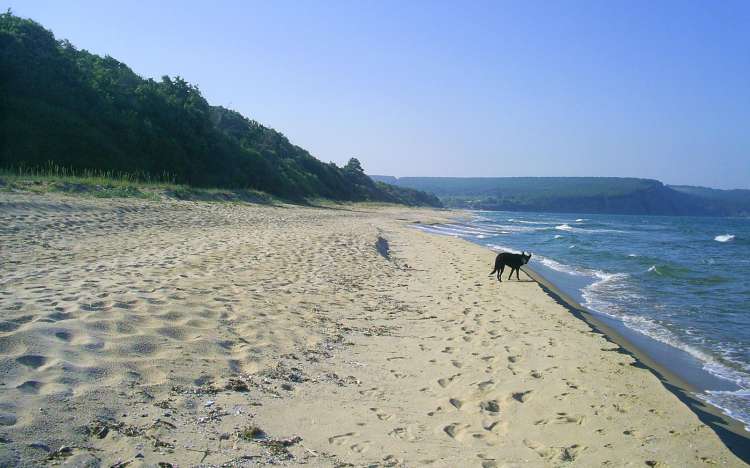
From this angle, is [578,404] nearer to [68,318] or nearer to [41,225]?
[68,318]

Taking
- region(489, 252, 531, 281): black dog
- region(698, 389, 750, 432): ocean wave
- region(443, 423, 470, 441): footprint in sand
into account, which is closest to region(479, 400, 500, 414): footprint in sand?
region(443, 423, 470, 441): footprint in sand

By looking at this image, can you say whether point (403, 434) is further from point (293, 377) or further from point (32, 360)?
point (32, 360)

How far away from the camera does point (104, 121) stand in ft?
99.3

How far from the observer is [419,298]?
8.71m

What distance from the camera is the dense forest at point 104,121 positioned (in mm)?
25062

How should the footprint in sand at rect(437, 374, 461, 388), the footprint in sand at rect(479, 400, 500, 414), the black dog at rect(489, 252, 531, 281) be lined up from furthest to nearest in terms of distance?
the black dog at rect(489, 252, 531, 281), the footprint in sand at rect(437, 374, 461, 388), the footprint in sand at rect(479, 400, 500, 414)

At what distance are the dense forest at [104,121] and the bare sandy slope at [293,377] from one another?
1785cm

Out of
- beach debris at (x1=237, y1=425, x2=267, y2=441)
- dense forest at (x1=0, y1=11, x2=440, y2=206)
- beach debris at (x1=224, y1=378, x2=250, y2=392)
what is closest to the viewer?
beach debris at (x1=237, y1=425, x2=267, y2=441)

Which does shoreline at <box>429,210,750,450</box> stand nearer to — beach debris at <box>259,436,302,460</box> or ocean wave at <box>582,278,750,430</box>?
ocean wave at <box>582,278,750,430</box>

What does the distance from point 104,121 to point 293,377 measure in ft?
103

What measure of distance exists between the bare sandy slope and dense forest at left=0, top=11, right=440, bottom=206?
1785 centimetres

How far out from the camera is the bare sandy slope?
123 inches

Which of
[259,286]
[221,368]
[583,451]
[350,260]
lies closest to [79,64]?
[350,260]

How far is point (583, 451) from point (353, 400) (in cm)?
178
